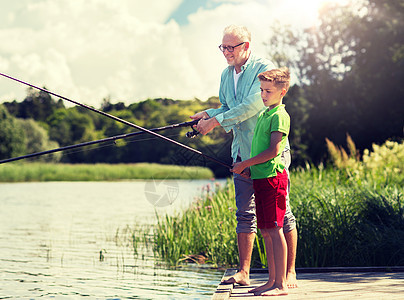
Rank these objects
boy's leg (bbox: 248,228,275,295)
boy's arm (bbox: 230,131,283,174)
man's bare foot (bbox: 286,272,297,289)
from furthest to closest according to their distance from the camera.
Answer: man's bare foot (bbox: 286,272,297,289), boy's leg (bbox: 248,228,275,295), boy's arm (bbox: 230,131,283,174)

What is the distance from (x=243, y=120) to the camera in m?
4.07

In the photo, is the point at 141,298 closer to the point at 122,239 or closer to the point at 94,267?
the point at 94,267

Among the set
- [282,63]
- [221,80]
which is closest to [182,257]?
[221,80]

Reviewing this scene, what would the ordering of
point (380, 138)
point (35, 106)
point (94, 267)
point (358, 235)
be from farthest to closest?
point (35, 106), point (380, 138), point (94, 267), point (358, 235)

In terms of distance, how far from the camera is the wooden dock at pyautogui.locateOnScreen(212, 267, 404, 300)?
12.2ft

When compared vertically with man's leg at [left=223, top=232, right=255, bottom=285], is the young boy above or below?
Answer: above

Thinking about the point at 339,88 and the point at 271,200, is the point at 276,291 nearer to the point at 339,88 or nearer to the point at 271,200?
the point at 271,200

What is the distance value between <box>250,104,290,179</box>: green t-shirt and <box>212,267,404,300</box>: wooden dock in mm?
828

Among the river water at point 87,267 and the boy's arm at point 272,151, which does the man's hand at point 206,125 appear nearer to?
the boy's arm at point 272,151

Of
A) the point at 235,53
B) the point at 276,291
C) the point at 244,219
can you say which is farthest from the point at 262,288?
the point at 235,53

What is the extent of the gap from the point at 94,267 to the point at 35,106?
7657cm

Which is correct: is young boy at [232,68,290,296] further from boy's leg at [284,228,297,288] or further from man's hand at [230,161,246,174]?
boy's leg at [284,228,297,288]

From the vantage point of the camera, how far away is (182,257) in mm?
7633

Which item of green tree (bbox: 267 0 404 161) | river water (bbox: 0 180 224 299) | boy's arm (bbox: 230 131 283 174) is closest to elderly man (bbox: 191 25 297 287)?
boy's arm (bbox: 230 131 283 174)
